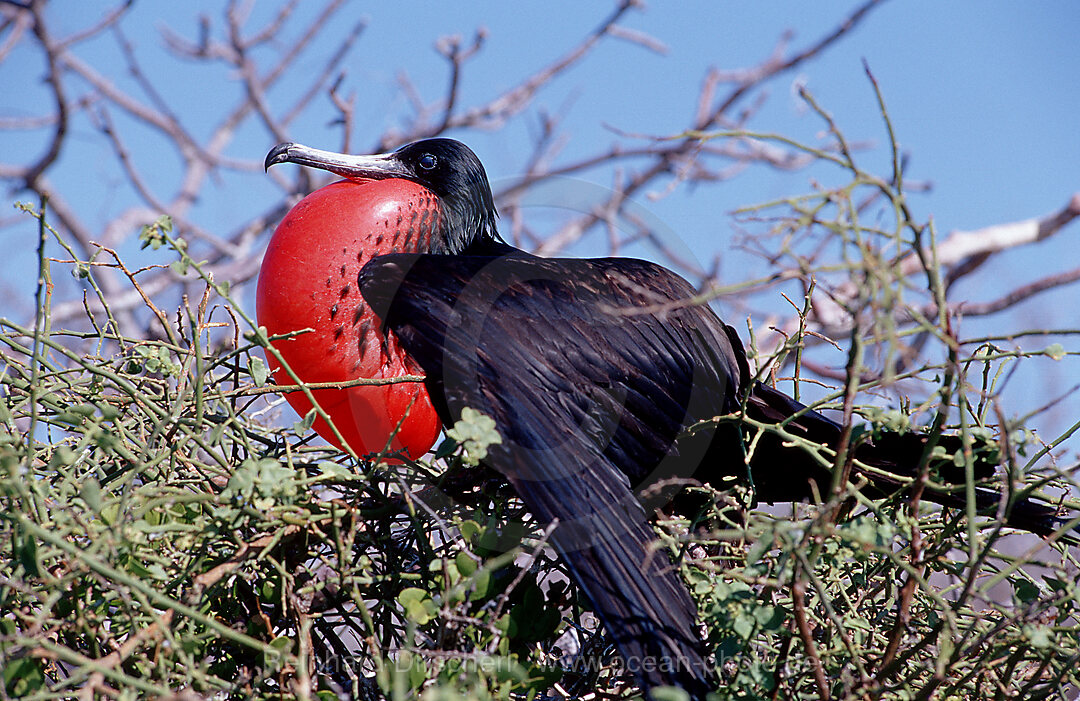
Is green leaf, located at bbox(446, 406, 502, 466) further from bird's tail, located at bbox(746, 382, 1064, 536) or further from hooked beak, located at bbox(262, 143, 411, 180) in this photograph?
hooked beak, located at bbox(262, 143, 411, 180)

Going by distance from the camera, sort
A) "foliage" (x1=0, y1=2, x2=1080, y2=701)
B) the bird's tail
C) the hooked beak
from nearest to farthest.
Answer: "foliage" (x1=0, y1=2, x2=1080, y2=701)
the bird's tail
the hooked beak

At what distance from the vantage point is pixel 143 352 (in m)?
1.37

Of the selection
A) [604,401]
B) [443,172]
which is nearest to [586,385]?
[604,401]

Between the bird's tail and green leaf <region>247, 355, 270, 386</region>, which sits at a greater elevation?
green leaf <region>247, 355, 270, 386</region>

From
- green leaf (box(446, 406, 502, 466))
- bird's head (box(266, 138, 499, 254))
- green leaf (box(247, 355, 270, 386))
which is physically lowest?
green leaf (box(446, 406, 502, 466))

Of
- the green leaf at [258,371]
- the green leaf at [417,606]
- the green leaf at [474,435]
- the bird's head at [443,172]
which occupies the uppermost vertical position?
the bird's head at [443,172]

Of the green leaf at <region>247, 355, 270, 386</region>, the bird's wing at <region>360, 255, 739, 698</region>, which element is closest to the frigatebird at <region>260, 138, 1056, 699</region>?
the bird's wing at <region>360, 255, 739, 698</region>

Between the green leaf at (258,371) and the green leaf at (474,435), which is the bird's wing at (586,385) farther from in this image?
the green leaf at (258,371)

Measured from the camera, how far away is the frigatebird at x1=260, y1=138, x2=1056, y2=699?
3.95ft

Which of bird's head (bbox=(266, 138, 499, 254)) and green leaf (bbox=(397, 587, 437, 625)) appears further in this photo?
bird's head (bbox=(266, 138, 499, 254))

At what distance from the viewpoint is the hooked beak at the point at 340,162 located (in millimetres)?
2113

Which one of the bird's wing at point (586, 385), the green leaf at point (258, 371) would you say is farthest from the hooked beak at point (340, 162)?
the green leaf at point (258, 371)

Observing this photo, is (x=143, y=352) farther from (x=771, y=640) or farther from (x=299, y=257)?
(x=771, y=640)

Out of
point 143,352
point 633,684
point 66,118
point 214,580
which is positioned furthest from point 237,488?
point 66,118
